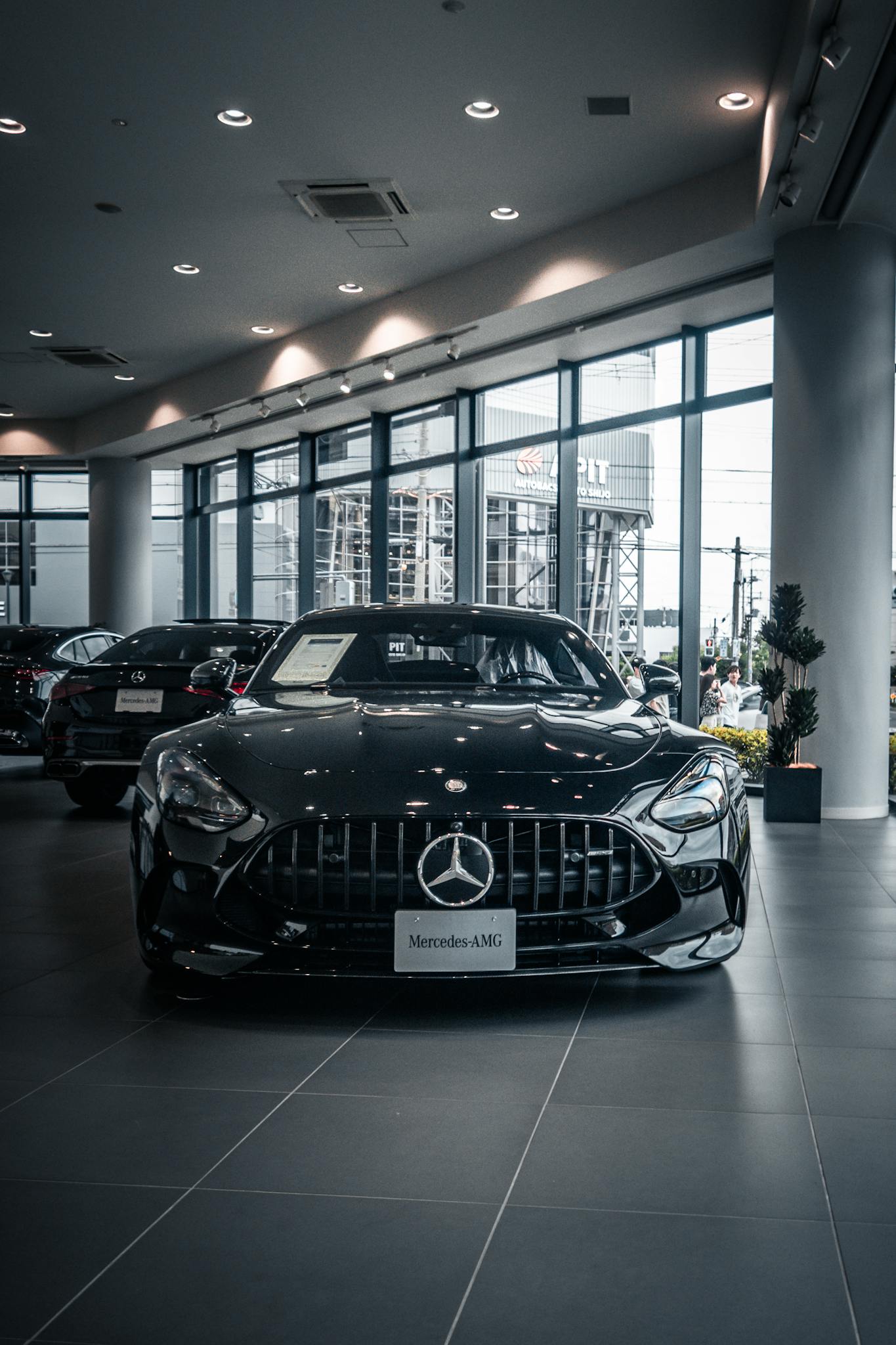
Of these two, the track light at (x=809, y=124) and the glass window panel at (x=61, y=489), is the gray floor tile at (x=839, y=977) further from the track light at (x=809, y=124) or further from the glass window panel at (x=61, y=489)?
the glass window panel at (x=61, y=489)

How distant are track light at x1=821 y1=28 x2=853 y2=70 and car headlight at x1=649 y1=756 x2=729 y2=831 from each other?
3.72 metres

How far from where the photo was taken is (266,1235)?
69.6 inches

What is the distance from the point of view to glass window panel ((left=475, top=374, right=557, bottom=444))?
11.5 meters

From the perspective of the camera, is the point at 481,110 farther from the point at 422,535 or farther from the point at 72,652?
the point at 422,535

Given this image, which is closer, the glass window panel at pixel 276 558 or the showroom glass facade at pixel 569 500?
the showroom glass facade at pixel 569 500

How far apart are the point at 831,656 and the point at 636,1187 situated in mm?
6039

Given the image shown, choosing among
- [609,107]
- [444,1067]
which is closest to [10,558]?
[609,107]

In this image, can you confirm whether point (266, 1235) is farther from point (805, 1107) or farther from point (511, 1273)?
point (805, 1107)

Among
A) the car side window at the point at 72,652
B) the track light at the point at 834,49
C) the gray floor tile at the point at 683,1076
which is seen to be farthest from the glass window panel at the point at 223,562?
the gray floor tile at the point at 683,1076

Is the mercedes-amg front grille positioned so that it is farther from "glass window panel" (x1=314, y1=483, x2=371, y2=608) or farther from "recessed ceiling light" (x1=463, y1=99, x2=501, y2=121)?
"glass window panel" (x1=314, y1=483, x2=371, y2=608)

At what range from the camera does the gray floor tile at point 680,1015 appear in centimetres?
277

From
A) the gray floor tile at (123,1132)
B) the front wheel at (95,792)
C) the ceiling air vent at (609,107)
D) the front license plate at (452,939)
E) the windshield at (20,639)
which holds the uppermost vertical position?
the ceiling air vent at (609,107)

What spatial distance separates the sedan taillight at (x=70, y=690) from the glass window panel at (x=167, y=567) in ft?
35.0

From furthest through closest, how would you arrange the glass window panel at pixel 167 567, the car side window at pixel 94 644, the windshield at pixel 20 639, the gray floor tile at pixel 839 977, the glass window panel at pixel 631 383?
the glass window panel at pixel 167 567
the glass window panel at pixel 631 383
the car side window at pixel 94 644
the windshield at pixel 20 639
the gray floor tile at pixel 839 977
